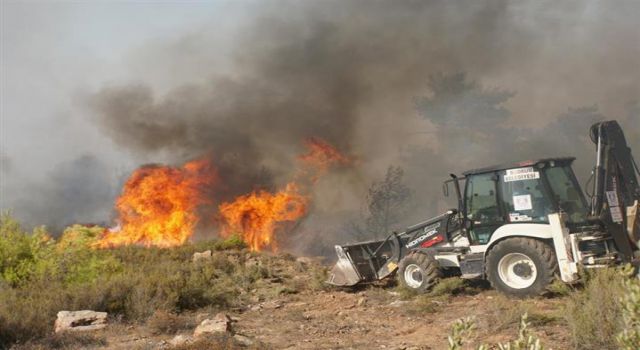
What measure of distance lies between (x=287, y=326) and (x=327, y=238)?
17.2m

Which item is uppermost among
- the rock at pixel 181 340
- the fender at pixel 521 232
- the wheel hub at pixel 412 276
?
the fender at pixel 521 232

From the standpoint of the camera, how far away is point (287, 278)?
1434 cm

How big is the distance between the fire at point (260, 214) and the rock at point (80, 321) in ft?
48.7

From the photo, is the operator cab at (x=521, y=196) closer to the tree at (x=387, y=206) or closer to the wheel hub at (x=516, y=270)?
the wheel hub at (x=516, y=270)

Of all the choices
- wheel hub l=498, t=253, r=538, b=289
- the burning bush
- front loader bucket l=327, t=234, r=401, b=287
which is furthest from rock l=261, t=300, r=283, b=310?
wheel hub l=498, t=253, r=538, b=289

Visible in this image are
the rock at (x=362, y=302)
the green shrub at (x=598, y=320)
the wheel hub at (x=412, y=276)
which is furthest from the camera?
the wheel hub at (x=412, y=276)

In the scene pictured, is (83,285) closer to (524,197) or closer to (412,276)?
(412,276)

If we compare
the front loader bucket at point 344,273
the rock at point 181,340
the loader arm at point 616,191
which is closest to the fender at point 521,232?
the loader arm at point 616,191

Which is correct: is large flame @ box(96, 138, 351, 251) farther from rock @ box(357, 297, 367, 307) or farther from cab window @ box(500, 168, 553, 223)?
cab window @ box(500, 168, 553, 223)

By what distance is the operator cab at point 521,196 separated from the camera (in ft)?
28.4

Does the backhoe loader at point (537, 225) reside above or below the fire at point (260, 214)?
below

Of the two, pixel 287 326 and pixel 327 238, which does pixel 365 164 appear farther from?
pixel 287 326

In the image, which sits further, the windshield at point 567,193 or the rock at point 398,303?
the rock at point 398,303

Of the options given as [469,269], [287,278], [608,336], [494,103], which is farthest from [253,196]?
[608,336]
